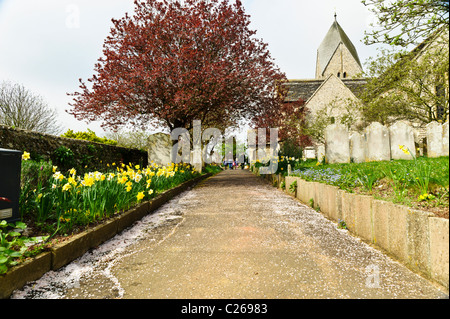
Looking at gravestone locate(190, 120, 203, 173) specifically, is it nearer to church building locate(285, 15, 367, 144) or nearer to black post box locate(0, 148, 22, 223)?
black post box locate(0, 148, 22, 223)

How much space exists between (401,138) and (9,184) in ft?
24.0

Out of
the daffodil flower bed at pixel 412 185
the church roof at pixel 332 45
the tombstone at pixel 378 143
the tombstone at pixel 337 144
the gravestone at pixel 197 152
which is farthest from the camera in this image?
the church roof at pixel 332 45

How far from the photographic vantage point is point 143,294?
2.05 m

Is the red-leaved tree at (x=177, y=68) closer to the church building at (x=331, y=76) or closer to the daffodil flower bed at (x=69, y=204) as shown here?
the daffodil flower bed at (x=69, y=204)

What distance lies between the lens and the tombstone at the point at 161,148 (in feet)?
41.1

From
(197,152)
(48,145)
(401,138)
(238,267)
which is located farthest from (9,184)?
(197,152)

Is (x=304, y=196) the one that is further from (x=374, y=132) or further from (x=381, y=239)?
(x=381, y=239)

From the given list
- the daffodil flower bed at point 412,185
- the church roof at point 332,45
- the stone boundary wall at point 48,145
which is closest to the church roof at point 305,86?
the church roof at point 332,45

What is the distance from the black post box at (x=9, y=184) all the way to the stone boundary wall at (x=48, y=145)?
3679 millimetres

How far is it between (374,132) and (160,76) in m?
7.66

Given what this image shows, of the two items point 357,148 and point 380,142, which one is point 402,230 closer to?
point 380,142

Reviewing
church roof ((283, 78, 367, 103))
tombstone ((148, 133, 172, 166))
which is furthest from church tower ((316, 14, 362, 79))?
tombstone ((148, 133, 172, 166))

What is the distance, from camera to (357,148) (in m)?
7.14
